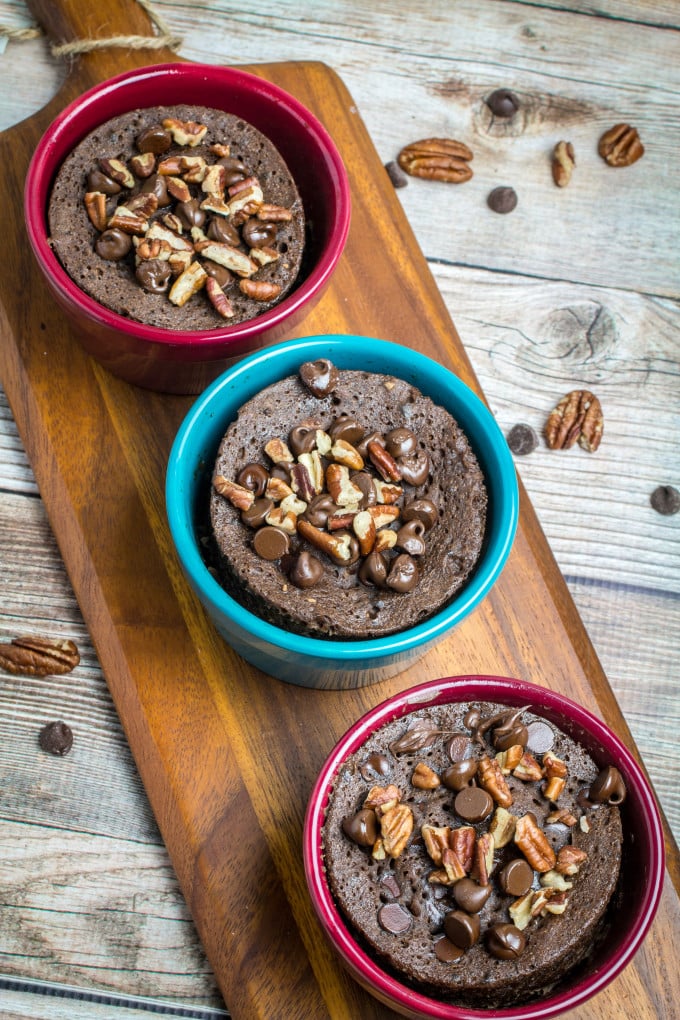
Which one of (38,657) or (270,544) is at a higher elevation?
(270,544)

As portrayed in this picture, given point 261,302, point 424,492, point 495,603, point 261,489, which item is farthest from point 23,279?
point 495,603

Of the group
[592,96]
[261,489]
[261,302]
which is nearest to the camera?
[261,489]

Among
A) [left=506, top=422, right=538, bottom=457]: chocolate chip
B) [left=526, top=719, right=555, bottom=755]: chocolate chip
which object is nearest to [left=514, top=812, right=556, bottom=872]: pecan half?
[left=526, top=719, right=555, bottom=755]: chocolate chip

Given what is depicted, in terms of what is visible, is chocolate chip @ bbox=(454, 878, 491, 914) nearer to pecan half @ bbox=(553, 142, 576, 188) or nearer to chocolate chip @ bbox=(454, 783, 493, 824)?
chocolate chip @ bbox=(454, 783, 493, 824)

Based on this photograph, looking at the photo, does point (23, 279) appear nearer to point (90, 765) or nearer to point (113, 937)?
point (90, 765)

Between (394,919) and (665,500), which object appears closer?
(394,919)

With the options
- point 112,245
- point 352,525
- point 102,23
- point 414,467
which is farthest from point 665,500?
point 102,23

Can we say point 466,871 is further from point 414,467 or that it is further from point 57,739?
point 57,739
